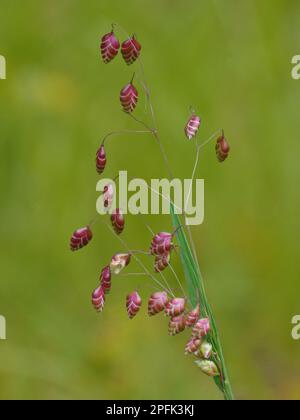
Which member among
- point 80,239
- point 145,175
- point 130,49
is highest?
point 145,175

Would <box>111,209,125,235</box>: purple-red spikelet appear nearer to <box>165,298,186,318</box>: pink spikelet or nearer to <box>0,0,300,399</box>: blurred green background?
<box>165,298,186,318</box>: pink spikelet

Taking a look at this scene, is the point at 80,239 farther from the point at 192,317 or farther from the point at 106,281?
the point at 192,317

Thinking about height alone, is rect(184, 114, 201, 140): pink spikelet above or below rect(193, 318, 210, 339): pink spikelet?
above

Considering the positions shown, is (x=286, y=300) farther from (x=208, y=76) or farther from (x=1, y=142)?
(x=1, y=142)

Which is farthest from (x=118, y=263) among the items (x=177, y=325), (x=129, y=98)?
(x=129, y=98)

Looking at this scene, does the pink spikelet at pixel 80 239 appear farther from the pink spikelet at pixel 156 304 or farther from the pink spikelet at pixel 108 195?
the pink spikelet at pixel 156 304

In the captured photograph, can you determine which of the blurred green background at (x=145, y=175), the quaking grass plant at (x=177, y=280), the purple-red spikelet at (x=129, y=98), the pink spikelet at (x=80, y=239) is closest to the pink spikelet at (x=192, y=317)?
the quaking grass plant at (x=177, y=280)

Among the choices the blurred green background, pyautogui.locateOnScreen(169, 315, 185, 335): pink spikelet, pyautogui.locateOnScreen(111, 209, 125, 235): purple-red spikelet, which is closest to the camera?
pyautogui.locateOnScreen(169, 315, 185, 335): pink spikelet

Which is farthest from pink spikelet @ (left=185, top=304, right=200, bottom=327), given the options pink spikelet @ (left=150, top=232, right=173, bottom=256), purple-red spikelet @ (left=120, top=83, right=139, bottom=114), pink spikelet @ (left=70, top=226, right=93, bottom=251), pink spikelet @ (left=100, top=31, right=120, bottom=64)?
pink spikelet @ (left=100, top=31, right=120, bottom=64)
